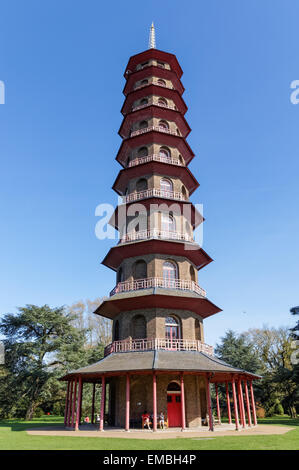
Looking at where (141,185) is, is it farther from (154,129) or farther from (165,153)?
(154,129)

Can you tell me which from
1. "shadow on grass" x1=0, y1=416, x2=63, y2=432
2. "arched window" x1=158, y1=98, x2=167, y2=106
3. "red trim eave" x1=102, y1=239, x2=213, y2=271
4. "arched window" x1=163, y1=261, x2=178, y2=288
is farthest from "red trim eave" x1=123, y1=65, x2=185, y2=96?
"shadow on grass" x1=0, y1=416, x2=63, y2=432

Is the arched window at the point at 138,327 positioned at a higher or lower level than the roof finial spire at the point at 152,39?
lower

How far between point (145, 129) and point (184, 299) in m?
13.9

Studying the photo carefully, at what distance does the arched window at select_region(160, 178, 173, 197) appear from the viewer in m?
24.7

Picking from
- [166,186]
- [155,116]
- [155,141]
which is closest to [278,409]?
[166,186]

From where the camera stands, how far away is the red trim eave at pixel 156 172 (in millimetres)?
24703

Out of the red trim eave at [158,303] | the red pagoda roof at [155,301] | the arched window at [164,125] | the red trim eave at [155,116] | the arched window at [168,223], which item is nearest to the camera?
the red pagoda roof at [155,301]

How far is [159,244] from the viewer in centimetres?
2167

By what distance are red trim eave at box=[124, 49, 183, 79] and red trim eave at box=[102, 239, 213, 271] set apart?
1707 cm

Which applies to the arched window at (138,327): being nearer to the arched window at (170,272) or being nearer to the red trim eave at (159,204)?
the arched window at (170,272)

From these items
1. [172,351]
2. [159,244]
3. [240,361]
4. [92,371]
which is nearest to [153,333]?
[172,351]

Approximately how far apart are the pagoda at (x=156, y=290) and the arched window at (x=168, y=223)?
2.9 inches

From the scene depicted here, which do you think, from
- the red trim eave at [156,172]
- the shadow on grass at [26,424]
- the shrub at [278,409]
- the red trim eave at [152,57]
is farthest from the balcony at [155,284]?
the shrub at [278,409]
